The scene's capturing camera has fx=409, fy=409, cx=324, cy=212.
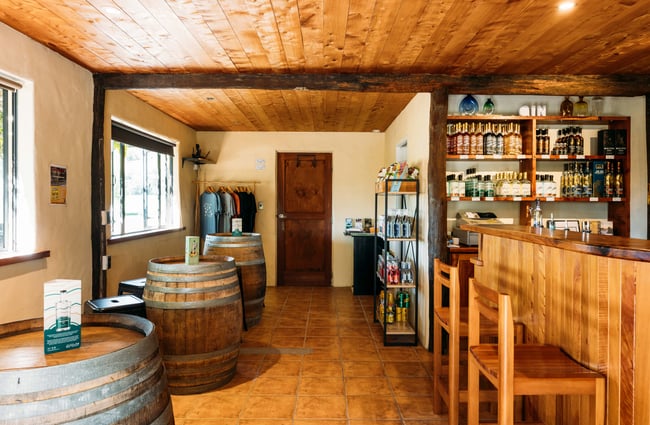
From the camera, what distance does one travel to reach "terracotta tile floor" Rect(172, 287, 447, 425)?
254cm

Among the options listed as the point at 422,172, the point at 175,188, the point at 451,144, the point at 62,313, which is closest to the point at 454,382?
the point at 62,313

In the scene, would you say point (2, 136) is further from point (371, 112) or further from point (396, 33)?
point (371, 112)

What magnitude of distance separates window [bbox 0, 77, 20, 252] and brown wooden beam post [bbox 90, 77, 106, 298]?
0.78m

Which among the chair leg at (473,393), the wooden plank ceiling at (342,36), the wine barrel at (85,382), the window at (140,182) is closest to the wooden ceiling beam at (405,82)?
the wooden plank ceiling at (342,36)

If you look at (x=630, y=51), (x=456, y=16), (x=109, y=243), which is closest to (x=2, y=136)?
(x=109, y=243)

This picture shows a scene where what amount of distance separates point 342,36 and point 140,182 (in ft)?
10.4

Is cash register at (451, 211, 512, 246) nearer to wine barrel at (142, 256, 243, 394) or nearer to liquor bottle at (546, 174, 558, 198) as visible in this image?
liquor bottle at (546, 174, 558, 198)

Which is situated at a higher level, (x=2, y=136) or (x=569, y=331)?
(x=2, y=136)

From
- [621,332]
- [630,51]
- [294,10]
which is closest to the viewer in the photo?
[621,332]

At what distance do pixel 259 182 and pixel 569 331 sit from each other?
5.15m

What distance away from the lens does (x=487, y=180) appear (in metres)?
3.78

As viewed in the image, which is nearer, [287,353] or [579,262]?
[579,262]

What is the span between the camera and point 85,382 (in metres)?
1.16

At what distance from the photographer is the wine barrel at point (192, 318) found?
2.60 meters
